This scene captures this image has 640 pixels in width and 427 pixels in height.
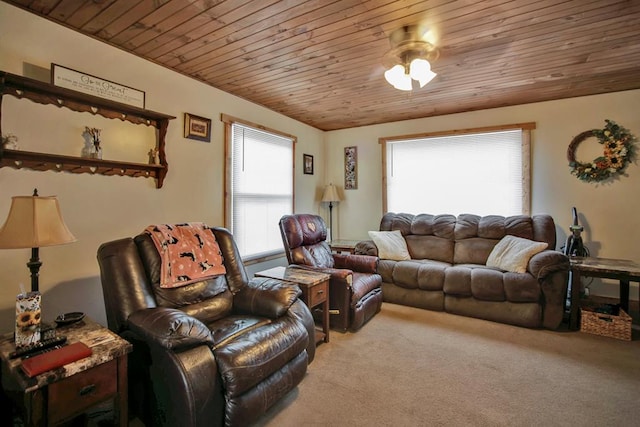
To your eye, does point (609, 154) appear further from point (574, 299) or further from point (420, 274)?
point (420, 274)

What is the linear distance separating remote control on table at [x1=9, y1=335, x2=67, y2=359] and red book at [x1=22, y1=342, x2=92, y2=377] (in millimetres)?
79

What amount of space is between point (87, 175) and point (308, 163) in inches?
122

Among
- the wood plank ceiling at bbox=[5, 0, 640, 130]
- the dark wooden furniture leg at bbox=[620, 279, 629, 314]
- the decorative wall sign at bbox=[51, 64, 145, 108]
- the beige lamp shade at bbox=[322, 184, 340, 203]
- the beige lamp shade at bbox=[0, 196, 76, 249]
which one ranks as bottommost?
the dark wooden furniture leg at bbox=[620, 279, 629, 314]

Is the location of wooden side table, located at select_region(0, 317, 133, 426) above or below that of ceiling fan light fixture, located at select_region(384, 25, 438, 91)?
below

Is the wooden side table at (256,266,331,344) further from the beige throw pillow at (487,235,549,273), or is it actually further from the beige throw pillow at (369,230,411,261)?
the beige throw pillow at (487,235,549,273)

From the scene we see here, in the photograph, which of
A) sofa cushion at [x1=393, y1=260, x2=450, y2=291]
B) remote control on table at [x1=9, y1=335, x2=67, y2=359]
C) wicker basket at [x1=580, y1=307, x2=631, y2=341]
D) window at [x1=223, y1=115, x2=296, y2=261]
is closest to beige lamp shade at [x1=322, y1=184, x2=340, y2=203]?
window at [x1=223, y1=115, x2=296, y2=261]

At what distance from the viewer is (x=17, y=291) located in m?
1.98

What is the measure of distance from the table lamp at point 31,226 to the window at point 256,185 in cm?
189

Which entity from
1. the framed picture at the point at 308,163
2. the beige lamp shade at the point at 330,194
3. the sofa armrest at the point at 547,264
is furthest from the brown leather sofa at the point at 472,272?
the framed picture at the point at 308,163

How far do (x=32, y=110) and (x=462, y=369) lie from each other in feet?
11.5

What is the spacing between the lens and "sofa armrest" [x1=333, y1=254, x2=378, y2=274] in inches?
139

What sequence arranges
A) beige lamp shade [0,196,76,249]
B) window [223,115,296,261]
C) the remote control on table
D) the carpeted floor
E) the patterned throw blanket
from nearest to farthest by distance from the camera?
the remote control on table → beige lamp shade [0,196,76,249] → the carpeted floor → the patterned throw blanket → window [223,115,296,261]

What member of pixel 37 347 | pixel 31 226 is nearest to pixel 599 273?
pixel 37 347

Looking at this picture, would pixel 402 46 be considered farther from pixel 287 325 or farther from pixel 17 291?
pixel 17 291
